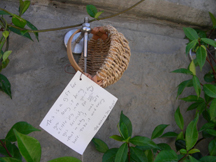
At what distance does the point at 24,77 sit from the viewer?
713 millimetres

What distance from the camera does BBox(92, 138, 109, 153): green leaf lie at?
727 millimetres

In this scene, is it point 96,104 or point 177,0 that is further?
point 177,0

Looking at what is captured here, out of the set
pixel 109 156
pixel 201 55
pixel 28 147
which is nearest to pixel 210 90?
pixel 201 55

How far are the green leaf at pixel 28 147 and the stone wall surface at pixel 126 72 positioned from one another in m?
0.33

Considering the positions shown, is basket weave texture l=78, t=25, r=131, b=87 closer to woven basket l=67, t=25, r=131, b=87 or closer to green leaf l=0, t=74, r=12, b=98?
woven basket l=67, t=25, r=131, b=87

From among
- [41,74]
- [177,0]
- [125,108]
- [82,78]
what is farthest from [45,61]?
[177,0]

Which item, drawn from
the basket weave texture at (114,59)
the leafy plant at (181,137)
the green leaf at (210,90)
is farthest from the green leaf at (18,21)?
the green leaf at (210,90)

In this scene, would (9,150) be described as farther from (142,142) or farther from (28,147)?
(142,142)

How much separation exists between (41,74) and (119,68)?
0.98 feet

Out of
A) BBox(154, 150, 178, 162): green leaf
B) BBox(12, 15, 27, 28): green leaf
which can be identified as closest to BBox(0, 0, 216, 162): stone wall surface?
BBox(12, 15, 27, 28): green leaf

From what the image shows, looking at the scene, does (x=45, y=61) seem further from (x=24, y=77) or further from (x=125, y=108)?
(x=125, y=108)

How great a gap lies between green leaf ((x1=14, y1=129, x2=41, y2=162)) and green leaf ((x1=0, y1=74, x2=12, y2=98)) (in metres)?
0.33

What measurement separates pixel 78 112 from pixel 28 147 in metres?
0.23

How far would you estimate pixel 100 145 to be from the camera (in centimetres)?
73
